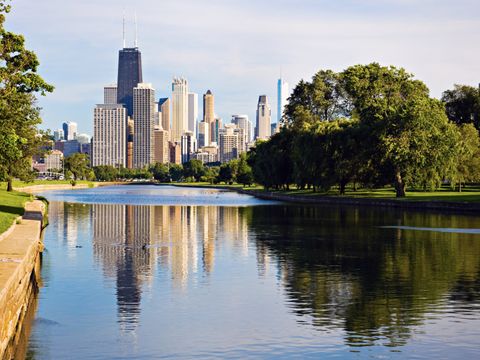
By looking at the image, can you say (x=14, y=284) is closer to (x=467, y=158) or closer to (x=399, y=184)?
(x=399, y=184)

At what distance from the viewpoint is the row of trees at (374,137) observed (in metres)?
98.7

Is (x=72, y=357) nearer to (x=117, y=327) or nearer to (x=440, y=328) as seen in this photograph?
(x=117, y=327)

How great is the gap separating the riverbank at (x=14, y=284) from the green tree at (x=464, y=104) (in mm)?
113388

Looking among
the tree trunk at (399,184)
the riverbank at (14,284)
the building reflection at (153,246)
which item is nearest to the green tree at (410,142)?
the tree trunk at (399,184)

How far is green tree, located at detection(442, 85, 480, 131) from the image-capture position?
139 metres

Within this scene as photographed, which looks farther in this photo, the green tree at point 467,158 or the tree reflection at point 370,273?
the green tree at point 467,158

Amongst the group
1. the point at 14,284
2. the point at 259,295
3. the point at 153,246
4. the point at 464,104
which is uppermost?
the point at 464,104

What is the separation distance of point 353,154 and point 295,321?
82.4 m

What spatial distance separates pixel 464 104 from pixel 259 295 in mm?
119137

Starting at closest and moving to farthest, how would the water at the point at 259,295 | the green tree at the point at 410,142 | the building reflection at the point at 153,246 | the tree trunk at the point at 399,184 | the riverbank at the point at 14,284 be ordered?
the riverbank at the point at 14,284 < the water at the point at 259,295 < the building reflection at the point at 153,246 < the green tree at the point at 410,142 < the tree trunk at the point at 399,184

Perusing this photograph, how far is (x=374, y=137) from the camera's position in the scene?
10262 centimetres

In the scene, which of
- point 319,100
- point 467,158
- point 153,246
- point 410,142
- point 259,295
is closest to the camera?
point 259,295

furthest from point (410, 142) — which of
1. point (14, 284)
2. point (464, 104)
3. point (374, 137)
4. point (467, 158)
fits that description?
point (14, 284)

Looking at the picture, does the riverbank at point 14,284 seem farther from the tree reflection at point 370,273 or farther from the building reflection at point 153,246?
the tree reflection at point 370,273
